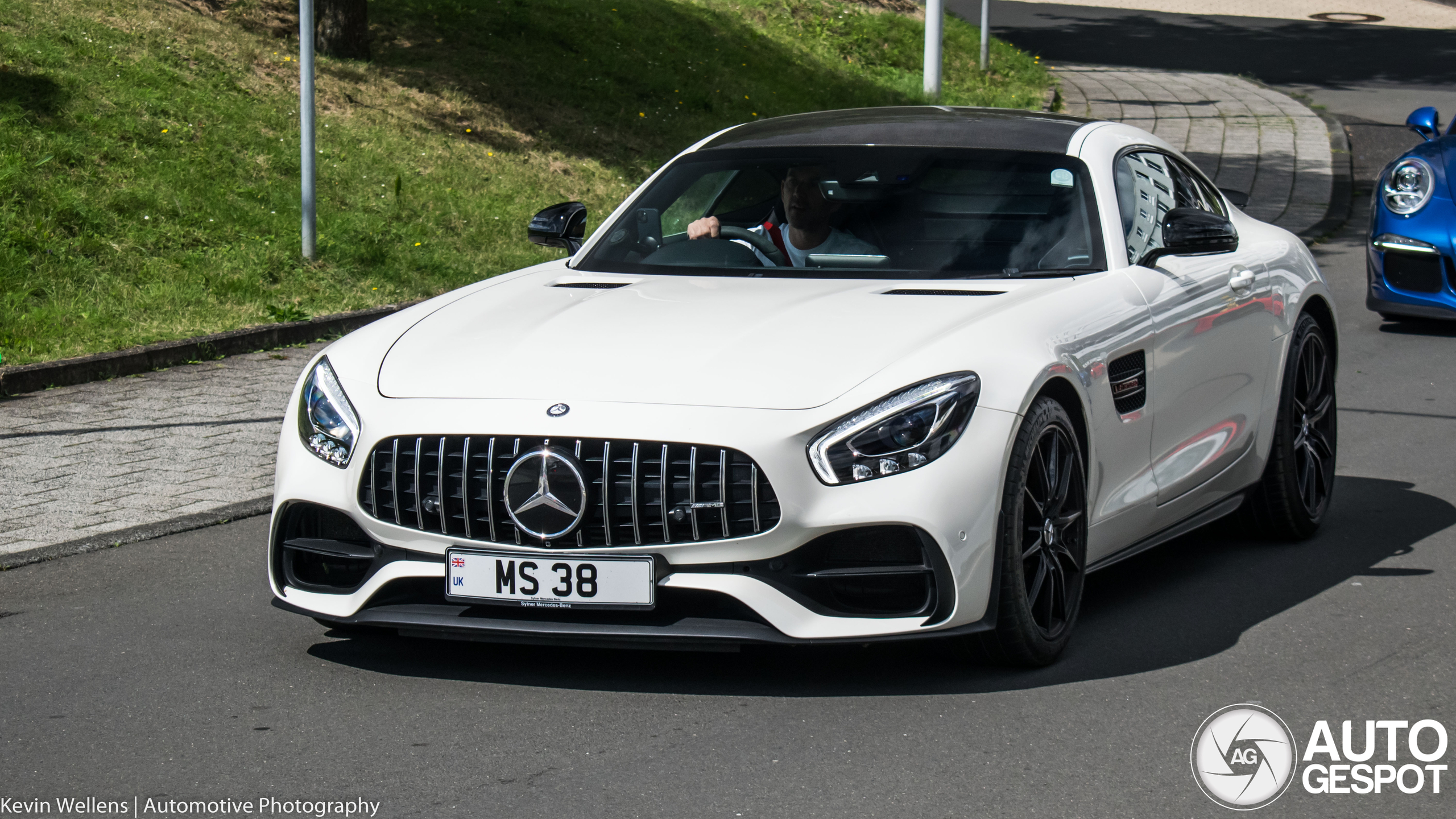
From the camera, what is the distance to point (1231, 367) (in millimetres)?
5863

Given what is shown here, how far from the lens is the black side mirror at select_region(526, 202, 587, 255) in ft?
20.6

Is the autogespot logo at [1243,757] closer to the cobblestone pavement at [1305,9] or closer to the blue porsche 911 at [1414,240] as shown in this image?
the blue porsche 911 at [1414,240]

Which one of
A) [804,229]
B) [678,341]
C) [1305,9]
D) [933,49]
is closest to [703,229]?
[804,229]

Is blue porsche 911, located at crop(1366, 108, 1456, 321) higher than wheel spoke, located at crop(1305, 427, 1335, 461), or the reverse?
wheel spoke, located at crop(1305, 427, 1335, 461)

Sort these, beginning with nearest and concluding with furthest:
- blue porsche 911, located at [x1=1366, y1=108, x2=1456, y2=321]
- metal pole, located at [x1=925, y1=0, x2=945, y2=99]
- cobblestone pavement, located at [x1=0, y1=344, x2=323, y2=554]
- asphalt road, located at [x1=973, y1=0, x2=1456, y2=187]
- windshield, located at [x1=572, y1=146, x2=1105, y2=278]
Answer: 1. windshield, located at [x1=572, y1=146, x2=1105, y2=278]
2. cobblestone pavement, located at [x1=0, y1=344, x2=323, y2=554]
3. blue porsche 911, located at [x1=1366, y1=108, x2=1456, y2=321]
4. metal pole, located at [x1=925, y1=0, x2=945, y2=99]
5. asphalt road, located at [x1=973, y1=0, x2=1456, y2=187]

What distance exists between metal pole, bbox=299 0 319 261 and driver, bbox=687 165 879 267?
6436 millimetres

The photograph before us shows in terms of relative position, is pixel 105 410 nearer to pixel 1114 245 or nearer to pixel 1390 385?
pixel 1114 245

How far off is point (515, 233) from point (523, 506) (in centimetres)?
946

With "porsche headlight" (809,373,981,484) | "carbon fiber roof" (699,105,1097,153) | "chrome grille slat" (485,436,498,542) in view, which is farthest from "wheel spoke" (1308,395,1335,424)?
"chrome grille slat" (485,436,498,542)

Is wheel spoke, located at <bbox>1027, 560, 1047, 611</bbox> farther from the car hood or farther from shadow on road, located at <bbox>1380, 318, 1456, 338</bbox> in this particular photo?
shadow on road, located at <bbox>1380, 318, 1456, 338</bbox>

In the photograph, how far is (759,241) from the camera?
5930mm

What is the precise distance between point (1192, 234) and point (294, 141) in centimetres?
960

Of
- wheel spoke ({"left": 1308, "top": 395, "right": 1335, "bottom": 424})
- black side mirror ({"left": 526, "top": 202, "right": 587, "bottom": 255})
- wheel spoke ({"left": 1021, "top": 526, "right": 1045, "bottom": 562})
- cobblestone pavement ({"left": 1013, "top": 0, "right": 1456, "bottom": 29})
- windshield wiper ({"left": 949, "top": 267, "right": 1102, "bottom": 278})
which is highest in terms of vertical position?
windshield wiper ({"left": 949, "top": 267, "right": 1102, "bottom": 278})

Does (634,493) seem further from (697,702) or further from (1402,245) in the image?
(1402,245)
